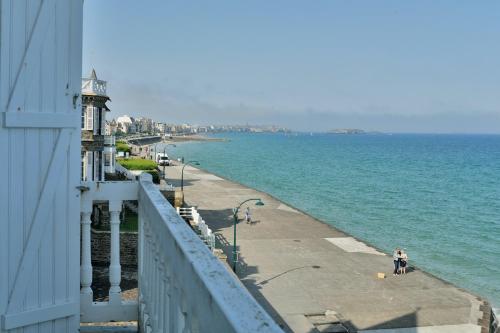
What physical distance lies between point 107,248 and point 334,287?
9.14 metres

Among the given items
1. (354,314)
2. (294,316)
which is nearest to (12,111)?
(294,316)

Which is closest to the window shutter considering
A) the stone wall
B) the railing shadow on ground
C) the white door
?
the stone wall

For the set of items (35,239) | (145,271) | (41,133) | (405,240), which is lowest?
(405,240)

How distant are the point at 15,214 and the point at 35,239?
236 millimetres

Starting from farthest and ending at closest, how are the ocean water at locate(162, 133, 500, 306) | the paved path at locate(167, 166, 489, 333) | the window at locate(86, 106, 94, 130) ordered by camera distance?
the ocean water at locate(162, 133, 500, 306)
the window at locate(86, 106, 94, 130)
the paved path at locate(167, 166, 489, 333)

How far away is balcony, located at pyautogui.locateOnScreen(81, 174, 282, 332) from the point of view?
1.67 metres

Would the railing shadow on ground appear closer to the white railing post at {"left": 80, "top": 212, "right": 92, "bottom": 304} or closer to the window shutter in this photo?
the window shutter

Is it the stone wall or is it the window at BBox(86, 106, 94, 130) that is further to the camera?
the window at BBox(86, 106, 94, 130)

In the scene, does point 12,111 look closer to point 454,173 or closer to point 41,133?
point 41,133

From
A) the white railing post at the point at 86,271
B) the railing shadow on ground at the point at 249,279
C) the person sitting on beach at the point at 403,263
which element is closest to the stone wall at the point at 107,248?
the railing shadow on ground at the point at 249,279

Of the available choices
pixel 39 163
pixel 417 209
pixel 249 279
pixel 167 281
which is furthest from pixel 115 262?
pixel 417 209

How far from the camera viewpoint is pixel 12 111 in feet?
12.1

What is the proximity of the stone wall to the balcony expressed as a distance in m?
16.0

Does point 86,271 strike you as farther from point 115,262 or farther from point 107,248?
point 107,248
